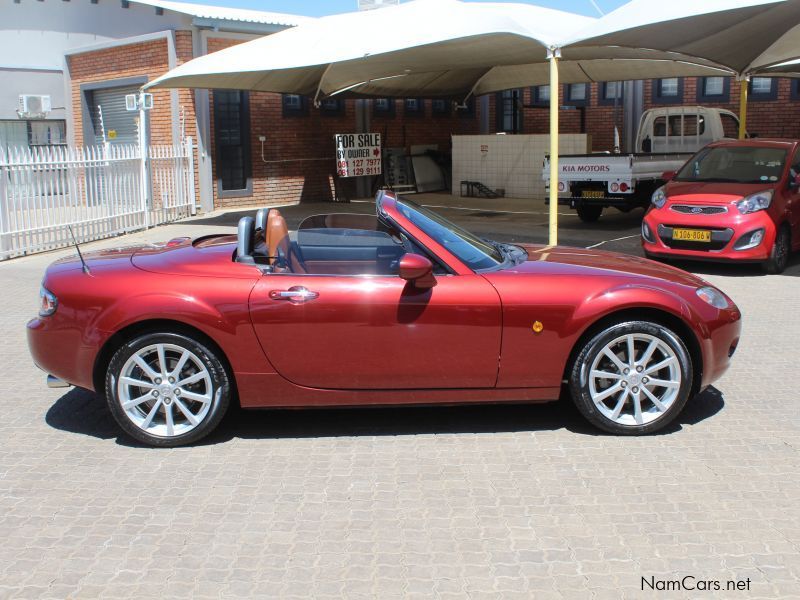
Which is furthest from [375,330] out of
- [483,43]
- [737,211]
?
[483,43]

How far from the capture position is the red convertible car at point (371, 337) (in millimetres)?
4832

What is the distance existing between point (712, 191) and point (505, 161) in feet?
37.9

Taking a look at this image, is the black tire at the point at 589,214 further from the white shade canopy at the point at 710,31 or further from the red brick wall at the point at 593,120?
the red brick wall at the point at 593,120

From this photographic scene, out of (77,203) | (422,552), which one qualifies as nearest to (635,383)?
(422,552)

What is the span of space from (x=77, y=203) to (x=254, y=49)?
407 centimetres

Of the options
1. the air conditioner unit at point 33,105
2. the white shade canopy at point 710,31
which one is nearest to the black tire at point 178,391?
the white shade canopy at point 710,31

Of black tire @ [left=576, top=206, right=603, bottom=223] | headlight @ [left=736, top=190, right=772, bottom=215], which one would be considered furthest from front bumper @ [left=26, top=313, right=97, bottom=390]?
black tire @ [left=576, top=206, right=603, bottom=223]

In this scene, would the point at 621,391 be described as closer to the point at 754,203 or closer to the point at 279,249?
the point at 279,249

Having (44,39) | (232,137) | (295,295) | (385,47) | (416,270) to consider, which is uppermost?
(44,39)

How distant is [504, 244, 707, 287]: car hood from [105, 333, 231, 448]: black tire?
1.74 m

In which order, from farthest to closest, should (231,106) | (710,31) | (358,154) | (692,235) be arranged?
(358,154)
(231,106)
(710,31)
(692,235)

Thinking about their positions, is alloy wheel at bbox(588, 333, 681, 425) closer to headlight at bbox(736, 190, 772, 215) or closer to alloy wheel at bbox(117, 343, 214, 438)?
alloy wheel at bbox(117, 343, 214, 438)

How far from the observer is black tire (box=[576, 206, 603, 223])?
54.9 feet

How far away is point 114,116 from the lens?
70.0 feet
